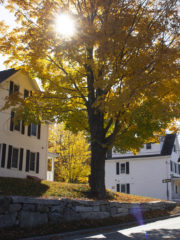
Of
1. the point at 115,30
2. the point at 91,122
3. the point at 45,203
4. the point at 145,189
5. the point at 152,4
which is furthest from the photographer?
the point at 145,189

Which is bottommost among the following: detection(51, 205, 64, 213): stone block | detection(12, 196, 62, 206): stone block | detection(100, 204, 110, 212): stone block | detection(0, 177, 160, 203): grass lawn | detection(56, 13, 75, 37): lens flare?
detection(100, 204, 110, 212): stone block

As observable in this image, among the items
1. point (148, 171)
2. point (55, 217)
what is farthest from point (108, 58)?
point (148, 171)

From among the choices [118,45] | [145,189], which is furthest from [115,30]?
[145,189]

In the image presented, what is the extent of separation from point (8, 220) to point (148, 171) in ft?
99.8

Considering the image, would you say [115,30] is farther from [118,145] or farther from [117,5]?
[118,145]

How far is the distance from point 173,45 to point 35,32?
6.03 m

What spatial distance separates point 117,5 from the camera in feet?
40.0

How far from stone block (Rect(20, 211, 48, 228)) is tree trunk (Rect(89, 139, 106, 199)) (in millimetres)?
4661

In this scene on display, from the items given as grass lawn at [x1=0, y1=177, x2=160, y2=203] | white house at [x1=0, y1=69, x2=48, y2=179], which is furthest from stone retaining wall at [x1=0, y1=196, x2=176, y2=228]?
white house at [x1=0, y1=69, x2=48, y2=179]

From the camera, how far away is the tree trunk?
1484 cm

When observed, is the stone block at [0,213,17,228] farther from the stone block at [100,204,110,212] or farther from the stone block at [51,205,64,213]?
the stone block at [100,204,110,212]

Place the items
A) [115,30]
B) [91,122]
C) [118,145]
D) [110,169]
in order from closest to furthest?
1. [115,30]
2. [91,122]
3. [118,145]
4. [110,169]

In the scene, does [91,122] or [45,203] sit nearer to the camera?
[45,203]

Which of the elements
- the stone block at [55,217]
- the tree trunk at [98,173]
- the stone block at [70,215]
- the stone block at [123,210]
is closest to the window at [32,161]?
the tree trunk at [98,173]
